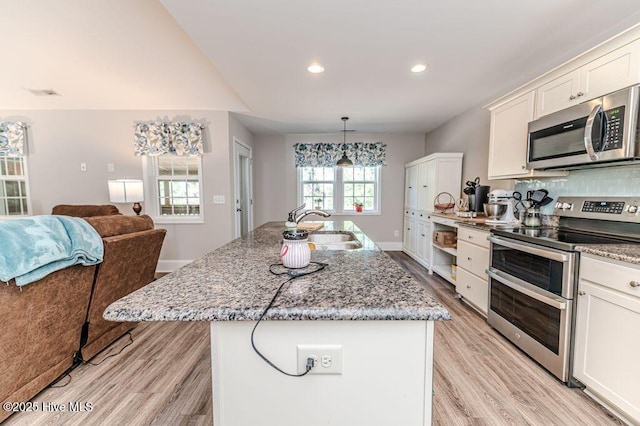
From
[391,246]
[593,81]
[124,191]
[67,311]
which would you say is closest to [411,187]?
[391,246]

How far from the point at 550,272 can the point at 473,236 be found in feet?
2.97

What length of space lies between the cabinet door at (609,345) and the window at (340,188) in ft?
13.3

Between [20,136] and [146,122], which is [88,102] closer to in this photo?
[146,122]

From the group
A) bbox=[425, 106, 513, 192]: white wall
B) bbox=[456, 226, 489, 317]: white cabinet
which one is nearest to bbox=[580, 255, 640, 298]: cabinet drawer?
bbox=[456, 226, 489, 317]: white cabinet

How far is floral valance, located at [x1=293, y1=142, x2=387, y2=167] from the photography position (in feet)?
17.4

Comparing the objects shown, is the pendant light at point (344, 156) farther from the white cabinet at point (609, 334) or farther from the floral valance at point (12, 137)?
the floral valance at point (12, 137)

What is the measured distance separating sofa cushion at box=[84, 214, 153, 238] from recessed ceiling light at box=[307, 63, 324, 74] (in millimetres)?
2054

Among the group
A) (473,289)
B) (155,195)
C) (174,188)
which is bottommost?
(473,289)

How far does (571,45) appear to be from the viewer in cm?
215

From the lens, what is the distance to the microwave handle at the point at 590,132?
5.34 ft

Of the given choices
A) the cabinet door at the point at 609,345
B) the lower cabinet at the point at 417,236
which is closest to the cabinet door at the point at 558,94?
the cabinet door at the point at 609,345

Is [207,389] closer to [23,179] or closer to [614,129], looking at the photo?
[614,129]

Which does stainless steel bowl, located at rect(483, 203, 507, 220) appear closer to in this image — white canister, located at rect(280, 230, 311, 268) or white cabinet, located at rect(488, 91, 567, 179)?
white cabinet, located at rect(488, 91, 567, 179)

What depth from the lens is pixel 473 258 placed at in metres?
2.60
